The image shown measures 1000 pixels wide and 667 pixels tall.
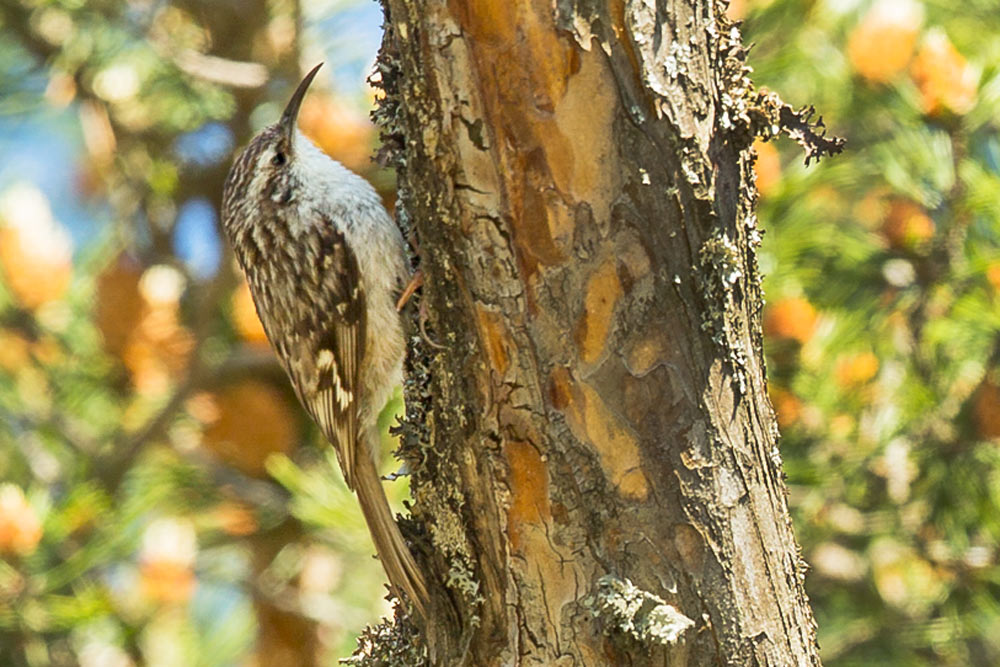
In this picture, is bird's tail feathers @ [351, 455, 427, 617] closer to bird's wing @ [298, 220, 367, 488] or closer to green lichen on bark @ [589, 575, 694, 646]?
bird's wing @ [298, 220, 367, 488]

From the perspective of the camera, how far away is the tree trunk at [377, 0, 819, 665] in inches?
52.1

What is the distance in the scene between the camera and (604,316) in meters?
1.35

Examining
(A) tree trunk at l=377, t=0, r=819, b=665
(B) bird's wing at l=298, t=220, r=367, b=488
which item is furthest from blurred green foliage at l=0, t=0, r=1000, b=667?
(A) tree trunk at l=377, t=0, r=819, b=665

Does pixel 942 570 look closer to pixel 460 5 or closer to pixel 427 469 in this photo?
pixel 427 469

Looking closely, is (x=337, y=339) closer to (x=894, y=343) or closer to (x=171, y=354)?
(x=171, y=354)

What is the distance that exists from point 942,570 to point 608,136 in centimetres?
191

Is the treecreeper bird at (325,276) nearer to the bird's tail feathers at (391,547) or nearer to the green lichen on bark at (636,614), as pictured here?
the bird's tail feathers at (391,547)

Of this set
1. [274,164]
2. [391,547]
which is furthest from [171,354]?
[391,547]

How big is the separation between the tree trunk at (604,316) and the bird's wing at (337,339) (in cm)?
80

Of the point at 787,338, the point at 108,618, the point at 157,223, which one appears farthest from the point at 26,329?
the point at 787,338

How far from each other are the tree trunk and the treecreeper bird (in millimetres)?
638

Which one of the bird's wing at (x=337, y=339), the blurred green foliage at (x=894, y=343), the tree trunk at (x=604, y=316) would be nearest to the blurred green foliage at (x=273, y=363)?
the blurred green foliage at (x=894, y=343)

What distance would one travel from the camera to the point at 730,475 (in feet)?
4.51

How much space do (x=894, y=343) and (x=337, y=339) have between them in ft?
4.88
